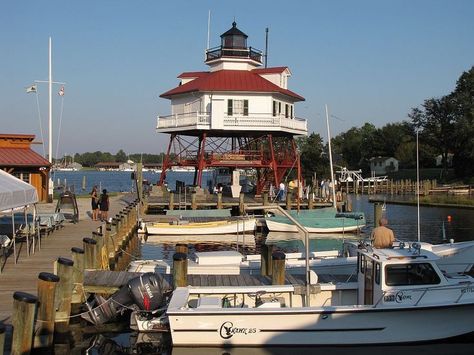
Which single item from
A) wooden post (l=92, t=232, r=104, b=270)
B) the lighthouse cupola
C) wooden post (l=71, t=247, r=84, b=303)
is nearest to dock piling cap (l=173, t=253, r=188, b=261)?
wooden post (l=71, t=247, r=84, b=303)

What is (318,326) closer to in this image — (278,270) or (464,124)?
(278,270)

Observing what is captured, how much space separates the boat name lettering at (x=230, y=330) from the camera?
1458 cm

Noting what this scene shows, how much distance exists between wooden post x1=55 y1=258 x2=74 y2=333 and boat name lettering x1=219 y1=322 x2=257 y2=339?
12.8 ft

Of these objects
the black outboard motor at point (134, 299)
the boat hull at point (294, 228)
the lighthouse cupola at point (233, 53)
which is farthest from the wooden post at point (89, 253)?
the lighthouse cupola at point (233, 53)

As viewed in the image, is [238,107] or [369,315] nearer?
[369,315]

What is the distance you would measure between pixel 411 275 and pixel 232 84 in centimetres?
3617

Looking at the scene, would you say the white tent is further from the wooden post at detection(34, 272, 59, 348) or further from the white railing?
the white railing

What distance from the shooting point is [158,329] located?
51.9 ft

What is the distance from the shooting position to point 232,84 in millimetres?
49469

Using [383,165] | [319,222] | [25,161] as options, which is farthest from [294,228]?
[383,165]

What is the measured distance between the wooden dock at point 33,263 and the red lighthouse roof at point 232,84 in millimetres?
22030

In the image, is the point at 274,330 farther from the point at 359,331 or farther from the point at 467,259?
the point at 467,259

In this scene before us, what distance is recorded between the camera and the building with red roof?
38.4m

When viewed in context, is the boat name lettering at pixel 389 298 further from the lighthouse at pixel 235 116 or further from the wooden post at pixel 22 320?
the lighthouse at pixel 235 116
